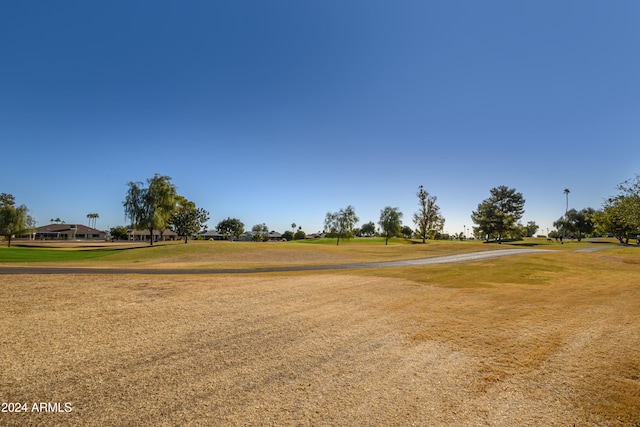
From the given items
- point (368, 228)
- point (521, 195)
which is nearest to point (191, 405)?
point (521, 195)

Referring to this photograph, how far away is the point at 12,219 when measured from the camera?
55344 millimetres

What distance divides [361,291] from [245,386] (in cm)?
930

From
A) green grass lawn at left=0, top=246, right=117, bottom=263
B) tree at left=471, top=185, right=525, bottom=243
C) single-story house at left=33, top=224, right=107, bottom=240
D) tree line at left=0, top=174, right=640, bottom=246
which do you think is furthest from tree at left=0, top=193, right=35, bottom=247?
tree at left=471, top=185, right=525, bottom=243

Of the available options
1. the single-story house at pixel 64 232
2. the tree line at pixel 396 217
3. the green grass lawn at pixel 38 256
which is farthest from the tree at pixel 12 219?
the single-story house at pixel 64 232

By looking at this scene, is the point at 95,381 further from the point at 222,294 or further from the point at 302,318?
the point at 222,294

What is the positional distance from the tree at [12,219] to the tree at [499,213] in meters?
107

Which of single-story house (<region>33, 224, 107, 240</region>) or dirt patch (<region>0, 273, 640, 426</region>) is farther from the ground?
single-story house (<region>33, 224, 107, 240</region>)

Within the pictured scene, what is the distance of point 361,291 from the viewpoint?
45.3 feet

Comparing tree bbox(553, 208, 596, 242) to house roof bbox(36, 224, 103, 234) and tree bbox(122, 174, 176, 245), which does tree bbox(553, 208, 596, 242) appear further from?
house roof bbox(36, 224, 103, 234)

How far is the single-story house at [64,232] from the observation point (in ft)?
363

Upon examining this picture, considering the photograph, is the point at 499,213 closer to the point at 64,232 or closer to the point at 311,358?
the point at 311,358

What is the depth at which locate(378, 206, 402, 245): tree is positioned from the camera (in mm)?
79875

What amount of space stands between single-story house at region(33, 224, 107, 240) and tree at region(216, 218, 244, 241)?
55.0 metres

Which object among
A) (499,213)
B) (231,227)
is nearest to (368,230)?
(231,227)
